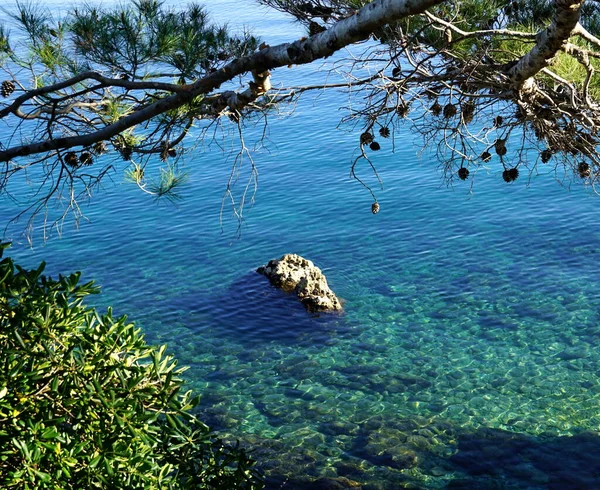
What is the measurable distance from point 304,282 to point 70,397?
29.9 ft

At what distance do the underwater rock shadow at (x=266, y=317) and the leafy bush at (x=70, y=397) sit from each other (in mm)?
7729

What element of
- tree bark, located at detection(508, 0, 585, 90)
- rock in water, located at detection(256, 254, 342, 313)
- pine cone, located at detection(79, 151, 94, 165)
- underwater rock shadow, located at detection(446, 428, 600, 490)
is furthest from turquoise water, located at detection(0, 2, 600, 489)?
tree bark, located at detection(508, 0, 585, 90)

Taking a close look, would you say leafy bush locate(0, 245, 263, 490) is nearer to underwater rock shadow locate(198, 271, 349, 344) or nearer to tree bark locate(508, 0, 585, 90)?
tree bark locate(508, 0, 585, 90)

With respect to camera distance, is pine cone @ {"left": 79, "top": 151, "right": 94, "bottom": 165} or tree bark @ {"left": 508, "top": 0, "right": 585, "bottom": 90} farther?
pine cone @ {"left": 79, "top": 151, "right": 94, "bottom": 165}

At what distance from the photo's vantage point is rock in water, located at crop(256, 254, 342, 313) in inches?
506

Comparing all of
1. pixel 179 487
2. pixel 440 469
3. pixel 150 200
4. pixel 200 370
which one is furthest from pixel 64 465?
pixel 150 200

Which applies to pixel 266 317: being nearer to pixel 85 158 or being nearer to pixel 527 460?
pixel 527 460

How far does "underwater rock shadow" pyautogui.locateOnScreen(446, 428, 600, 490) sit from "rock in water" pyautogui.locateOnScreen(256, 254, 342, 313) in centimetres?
426

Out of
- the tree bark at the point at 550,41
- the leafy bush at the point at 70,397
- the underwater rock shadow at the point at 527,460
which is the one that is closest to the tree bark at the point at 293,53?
the tree bark at the point at 550,41

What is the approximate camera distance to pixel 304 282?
13039mm

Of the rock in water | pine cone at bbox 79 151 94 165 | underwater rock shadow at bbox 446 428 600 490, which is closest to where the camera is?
pine cone at bbox 79 151 94 165

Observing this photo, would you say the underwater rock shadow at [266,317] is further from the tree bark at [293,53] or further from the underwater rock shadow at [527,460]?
the tree bark at [293,53]

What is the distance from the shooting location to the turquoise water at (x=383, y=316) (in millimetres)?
8977

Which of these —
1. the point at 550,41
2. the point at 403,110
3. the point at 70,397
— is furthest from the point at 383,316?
the point at 70,397
